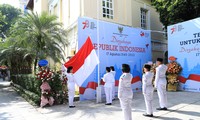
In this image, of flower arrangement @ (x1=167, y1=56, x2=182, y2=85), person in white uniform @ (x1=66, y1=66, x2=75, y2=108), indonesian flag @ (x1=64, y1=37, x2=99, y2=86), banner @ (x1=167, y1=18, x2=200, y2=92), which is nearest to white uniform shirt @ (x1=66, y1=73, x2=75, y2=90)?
person in white uniform @ (x1=66, y1=66, x2=75, y2=108)

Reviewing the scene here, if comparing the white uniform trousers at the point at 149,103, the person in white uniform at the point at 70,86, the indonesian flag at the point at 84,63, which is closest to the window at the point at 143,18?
the indonesian flag at the point at 84,63

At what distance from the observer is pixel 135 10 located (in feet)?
56.1

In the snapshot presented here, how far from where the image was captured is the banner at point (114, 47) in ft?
36.0

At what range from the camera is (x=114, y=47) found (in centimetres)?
1221

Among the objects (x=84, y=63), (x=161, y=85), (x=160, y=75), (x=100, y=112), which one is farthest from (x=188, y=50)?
(x=100, y=112)

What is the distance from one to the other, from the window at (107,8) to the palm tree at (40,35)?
319 centimetres

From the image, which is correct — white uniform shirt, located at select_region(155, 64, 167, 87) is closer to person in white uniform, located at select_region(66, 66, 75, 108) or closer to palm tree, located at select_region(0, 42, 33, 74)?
person in white uniform, located at select_region(66, 66, 75, 108)

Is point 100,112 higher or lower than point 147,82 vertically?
lower

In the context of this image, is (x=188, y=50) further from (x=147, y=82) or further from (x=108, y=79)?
(x=147, y=82)

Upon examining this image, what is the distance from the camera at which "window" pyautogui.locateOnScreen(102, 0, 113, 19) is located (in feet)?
48.8

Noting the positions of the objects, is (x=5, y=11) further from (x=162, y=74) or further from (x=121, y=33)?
(x=162, y=74)

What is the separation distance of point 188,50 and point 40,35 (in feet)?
29.5

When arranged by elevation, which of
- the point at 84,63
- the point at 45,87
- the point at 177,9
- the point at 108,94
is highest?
the point at 177,9

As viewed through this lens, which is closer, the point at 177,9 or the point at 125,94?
the point at 125,94
